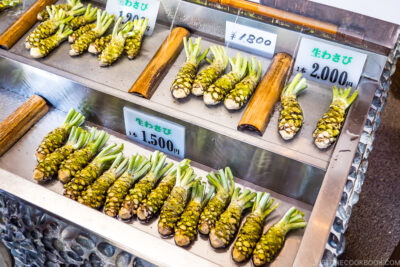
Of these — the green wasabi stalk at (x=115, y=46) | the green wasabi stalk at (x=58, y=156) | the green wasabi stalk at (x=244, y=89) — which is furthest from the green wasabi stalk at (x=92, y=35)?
the green wasabi stalk at (x=244, y=89)

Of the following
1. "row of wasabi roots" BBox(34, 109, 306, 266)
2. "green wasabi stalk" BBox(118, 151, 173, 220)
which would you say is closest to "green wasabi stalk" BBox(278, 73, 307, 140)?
"row of wasabi roots" BBox(34, 109, 306, 266)

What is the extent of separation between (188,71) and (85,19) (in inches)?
29.8

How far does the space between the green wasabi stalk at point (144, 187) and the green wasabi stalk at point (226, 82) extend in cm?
35

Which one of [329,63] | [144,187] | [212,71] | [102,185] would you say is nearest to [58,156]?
[102,185]

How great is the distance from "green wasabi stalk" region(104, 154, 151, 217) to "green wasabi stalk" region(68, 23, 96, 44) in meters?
0.79

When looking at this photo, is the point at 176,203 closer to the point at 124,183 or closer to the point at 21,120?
the point at 124,183

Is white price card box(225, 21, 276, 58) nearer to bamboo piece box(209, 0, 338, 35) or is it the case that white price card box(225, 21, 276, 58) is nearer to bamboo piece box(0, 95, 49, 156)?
bamboo piece box(209, 0, 338, 35)

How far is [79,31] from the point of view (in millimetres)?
2297

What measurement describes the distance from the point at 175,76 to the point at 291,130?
657mm

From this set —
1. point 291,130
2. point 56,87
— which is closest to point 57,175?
point 56,87

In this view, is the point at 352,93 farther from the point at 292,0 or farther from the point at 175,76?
the point at 175,76

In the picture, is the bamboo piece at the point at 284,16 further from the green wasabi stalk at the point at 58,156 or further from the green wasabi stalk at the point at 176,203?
the green wasabi stalk at the point at 58,156

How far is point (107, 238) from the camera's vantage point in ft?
4.92

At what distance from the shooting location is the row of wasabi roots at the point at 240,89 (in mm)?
1812
